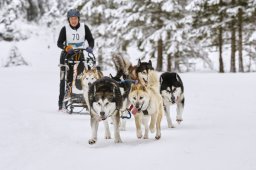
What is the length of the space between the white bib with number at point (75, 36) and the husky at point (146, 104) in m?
3.96

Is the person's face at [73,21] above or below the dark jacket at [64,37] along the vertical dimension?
above

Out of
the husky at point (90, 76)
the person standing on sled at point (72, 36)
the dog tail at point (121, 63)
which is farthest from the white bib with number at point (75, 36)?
the dog tail at point (121, 63)

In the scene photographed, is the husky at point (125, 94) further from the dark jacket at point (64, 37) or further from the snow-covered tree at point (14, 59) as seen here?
the snow-covered tree at point (14, 59)

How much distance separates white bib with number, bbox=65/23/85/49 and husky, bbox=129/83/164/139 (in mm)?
3956

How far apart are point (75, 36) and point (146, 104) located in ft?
14.4

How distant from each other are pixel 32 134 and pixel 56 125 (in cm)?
116

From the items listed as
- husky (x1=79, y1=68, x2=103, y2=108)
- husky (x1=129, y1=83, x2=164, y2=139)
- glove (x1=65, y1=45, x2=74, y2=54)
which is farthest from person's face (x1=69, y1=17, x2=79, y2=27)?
husky (x1=129, y1=83, x2=164, y2=139)

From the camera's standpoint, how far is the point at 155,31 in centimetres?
2672

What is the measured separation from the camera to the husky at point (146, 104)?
621 centimetres

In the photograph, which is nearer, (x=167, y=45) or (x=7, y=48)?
(x=167, y=45)

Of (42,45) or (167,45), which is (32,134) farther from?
(42,45)

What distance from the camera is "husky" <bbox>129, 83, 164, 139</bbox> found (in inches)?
245

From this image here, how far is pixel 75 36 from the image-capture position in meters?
10.2

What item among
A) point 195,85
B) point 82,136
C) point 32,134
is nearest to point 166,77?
point 82,136
